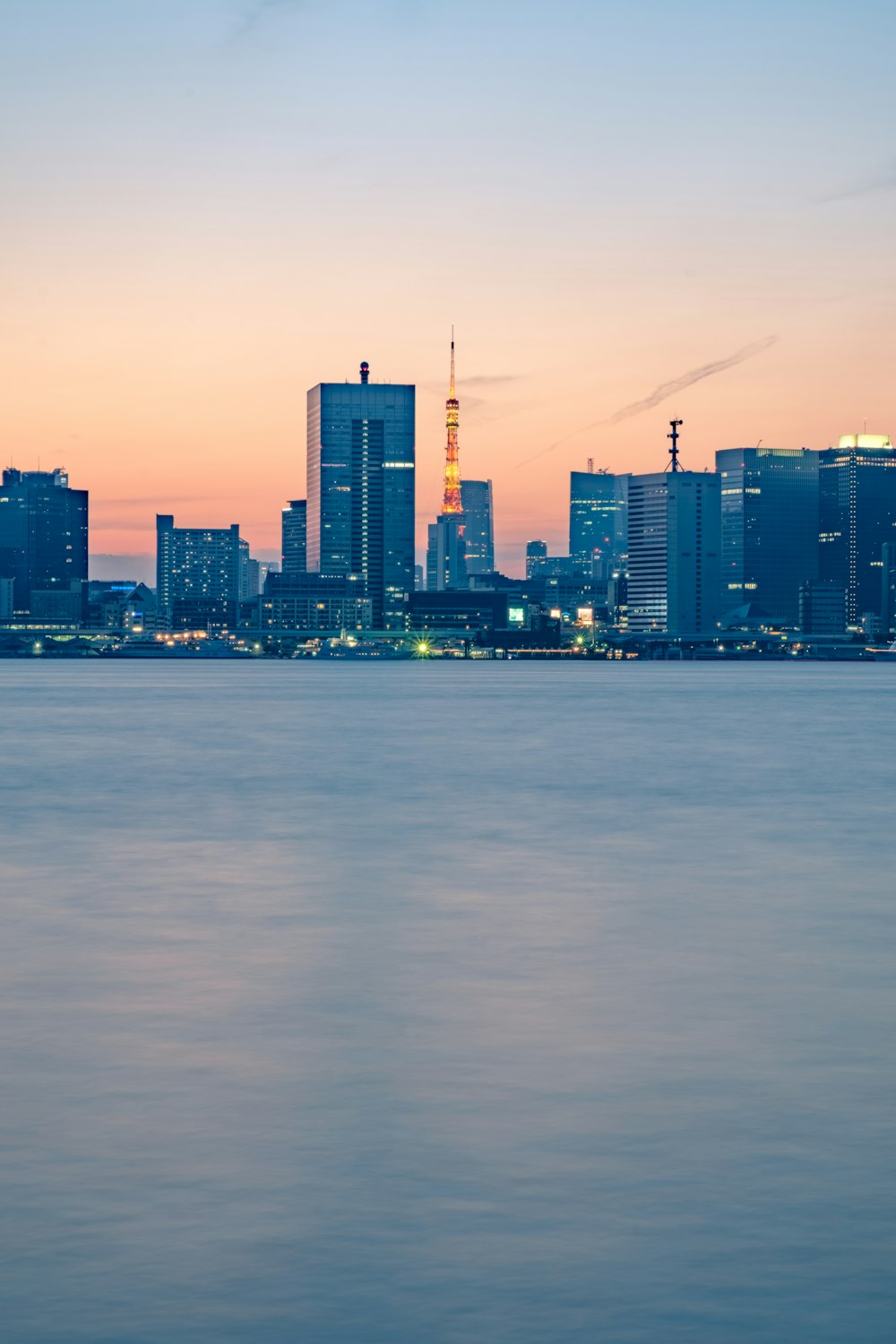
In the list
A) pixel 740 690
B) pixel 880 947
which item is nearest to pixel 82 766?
pixel 880 947

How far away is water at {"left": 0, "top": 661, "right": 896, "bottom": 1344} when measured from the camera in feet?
31.2

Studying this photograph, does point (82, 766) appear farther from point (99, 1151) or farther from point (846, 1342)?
point (846, 1342)

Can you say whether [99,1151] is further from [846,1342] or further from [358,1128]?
[846,1342]

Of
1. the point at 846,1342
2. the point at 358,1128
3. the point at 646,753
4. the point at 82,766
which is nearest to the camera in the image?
the point at 846,1342

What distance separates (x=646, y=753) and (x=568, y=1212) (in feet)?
213

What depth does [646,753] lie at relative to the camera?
7512cm

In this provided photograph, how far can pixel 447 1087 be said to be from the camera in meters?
14.6

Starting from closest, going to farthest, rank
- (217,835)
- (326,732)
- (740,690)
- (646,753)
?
1. (217,835)
2. (646,753)
3. (326,732)
4. (740,690)

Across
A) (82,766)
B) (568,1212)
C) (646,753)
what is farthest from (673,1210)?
(646,753)

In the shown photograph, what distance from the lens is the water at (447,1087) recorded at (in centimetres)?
952

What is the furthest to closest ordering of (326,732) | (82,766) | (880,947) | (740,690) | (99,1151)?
(740,690), (326,732), (82,766), (880,947), (99,1151)

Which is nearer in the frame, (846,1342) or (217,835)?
(846,1342)

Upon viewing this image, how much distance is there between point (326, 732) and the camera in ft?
315

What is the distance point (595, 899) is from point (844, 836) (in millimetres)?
13369
